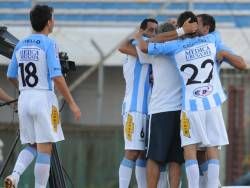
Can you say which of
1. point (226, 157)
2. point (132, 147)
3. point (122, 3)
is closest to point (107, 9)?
point (122, 3)

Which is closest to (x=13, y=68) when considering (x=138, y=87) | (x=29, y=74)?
(x=29, y=74)

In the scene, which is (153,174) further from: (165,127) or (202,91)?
(202,91)

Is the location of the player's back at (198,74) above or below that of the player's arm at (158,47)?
below

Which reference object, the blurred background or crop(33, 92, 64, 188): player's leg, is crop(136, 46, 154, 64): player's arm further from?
the blurred background

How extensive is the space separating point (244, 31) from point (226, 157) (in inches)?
121

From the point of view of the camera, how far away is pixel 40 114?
9531mm

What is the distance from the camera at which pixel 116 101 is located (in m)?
21.7

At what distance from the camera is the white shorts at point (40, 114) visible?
9.54 metres

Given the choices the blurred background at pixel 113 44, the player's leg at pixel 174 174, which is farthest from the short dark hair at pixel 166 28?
the blurred background at pixel 113 44

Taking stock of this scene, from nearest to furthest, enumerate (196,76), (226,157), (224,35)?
(196,76) < (226,157) < (224,35)

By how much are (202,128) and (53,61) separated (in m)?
1.47

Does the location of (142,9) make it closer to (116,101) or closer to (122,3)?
(122,3)

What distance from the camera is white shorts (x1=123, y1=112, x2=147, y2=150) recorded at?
10.4 meters

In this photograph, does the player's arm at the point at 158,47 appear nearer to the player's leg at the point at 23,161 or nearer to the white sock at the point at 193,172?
the white sock at the point at 193,172
